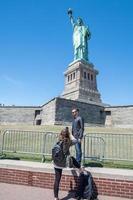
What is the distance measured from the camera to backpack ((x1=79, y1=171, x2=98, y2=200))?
6.24 metres

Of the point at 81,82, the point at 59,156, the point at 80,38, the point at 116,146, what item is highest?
the point at 80,38

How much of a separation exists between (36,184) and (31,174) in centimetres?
33

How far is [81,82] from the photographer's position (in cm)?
4791

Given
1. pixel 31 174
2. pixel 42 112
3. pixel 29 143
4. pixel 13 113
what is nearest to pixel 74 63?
pixel 42 112

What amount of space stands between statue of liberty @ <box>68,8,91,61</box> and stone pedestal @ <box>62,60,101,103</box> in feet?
7.14

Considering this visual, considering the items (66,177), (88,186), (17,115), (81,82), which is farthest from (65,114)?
(88,186)

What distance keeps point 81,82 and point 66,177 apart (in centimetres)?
4149

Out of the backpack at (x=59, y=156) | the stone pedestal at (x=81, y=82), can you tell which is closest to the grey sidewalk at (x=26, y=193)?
the backpack at (x=59, y=156)

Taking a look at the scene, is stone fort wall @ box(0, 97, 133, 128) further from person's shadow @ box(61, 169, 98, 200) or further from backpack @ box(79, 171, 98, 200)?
backpack @ box(79, 171, 98, 200)

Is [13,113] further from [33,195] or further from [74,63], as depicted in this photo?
[33,195]

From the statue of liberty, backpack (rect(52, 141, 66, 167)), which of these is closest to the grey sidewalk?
backpack (rect(52, 141, 66, 167))

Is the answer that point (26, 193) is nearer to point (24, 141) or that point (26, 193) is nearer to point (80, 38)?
point (24, 141)

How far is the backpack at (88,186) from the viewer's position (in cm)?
624

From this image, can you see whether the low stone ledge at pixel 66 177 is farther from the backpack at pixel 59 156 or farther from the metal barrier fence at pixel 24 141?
the metal barrier fence at pixel 24 141
